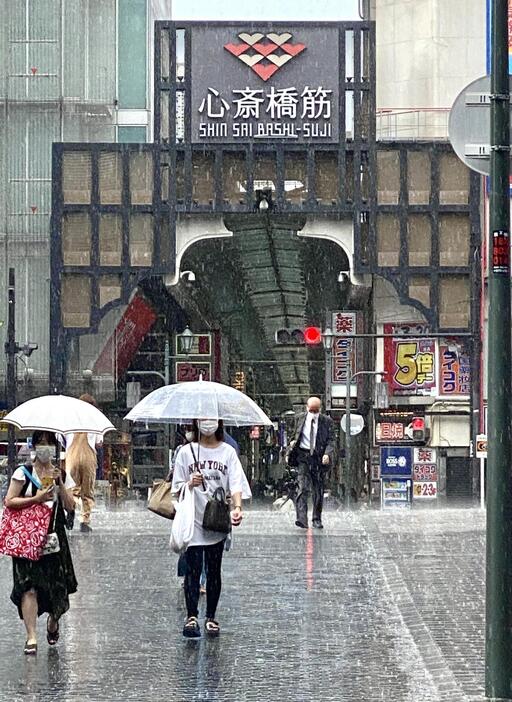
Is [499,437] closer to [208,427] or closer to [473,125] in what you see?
[473,125]

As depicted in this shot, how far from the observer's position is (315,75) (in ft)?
149

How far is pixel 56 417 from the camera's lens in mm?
12352

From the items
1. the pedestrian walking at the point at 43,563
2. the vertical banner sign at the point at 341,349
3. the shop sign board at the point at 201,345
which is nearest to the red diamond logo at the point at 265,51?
the vertical banner sign at the point at 341,349

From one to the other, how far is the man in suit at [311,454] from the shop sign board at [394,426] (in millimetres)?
28098

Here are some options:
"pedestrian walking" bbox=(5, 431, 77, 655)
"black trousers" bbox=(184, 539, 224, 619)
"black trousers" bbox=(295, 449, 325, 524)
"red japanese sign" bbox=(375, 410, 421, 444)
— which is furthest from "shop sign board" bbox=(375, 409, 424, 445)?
"pedestrian walking" bbox=(5, 431, 77, 655)

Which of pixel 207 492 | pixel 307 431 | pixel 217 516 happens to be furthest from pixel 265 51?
pixel 217 516

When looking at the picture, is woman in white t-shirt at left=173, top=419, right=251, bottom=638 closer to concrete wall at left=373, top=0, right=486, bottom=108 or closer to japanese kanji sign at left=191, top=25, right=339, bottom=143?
japanese kanji sign at left=191, top=25, right=339, bottom=143

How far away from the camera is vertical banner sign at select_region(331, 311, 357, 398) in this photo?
52.2 metres

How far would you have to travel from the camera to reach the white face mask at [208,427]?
39.7 ft

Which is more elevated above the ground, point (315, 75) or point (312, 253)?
point (315, 75)

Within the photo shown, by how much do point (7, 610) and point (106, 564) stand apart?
11.7ft

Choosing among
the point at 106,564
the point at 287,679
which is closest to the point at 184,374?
the point at 106,564

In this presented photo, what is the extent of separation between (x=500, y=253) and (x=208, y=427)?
12.6ft

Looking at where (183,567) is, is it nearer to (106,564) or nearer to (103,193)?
(106,564)
